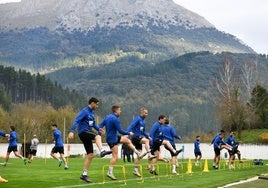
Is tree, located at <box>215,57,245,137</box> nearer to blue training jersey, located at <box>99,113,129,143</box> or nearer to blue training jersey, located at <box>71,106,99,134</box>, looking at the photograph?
blue training jersey, located at <box>99,113,129,143</box>

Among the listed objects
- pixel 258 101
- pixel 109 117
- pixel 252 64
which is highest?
pixel 252 64

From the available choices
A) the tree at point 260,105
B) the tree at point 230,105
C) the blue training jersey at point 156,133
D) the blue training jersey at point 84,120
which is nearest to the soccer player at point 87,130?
the blue training jersey at point 84,120

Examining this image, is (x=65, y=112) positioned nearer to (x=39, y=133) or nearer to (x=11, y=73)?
(x=39, y=133)

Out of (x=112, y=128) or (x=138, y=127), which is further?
(x=138, y=127)

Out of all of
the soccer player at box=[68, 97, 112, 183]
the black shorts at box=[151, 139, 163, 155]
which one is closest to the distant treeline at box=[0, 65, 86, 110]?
the black shorts at box=[151, 139, 163, 155]

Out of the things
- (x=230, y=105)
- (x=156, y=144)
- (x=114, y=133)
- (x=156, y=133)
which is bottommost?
(x=156, y=144)

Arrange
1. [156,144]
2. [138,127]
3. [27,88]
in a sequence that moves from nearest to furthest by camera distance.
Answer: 1. [138,127]
2. [156,144]
3. [27,88]

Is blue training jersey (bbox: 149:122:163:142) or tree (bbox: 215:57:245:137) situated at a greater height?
tree (bbox: 215:57:245:137)

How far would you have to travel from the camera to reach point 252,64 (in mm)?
99062

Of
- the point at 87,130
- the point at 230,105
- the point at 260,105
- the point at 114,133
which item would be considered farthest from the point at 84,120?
the point at 260,105

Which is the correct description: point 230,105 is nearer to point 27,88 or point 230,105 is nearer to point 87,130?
point 87,130

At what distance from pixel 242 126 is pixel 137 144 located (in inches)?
2212

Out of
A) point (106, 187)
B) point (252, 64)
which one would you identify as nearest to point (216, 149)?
point (106, 187)

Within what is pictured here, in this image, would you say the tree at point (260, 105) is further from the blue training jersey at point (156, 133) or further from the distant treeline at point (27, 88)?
the distant treeline at point (27, 88)
